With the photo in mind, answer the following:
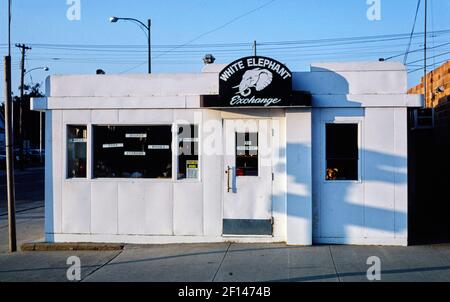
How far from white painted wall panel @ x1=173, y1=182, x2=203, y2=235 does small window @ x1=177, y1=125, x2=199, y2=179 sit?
0.23 metres

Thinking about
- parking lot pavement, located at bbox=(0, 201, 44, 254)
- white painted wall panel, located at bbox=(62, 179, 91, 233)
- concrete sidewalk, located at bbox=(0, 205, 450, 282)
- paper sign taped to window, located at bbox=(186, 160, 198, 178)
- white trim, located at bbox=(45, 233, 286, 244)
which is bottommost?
parking lot pavement, located at bbox=(0, 201, 44, 254)

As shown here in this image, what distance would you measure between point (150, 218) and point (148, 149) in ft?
4.33

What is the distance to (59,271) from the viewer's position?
27.8 feet

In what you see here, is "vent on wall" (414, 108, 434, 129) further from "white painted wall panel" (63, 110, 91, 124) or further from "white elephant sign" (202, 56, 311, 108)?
"white painted wall panel" (63, 110, 91, 124)

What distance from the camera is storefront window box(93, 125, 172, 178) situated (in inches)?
406

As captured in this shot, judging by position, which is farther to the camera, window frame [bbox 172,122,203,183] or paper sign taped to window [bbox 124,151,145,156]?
paper sign taped to window [bbox 124,151,145,156]

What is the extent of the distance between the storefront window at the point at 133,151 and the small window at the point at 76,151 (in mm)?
251

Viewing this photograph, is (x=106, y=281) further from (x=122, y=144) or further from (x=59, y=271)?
(x=122, y=144)

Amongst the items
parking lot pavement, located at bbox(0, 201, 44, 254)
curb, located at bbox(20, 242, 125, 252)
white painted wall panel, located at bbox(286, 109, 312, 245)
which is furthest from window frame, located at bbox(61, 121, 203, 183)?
parking lot pavement, located at bbox(0, 201, 44, 254)

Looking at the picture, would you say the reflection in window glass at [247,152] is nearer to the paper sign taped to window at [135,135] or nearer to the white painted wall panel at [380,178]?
the paper sign taped to window at [135,135]

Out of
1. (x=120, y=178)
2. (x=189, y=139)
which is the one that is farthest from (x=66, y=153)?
(x=189, y=139)

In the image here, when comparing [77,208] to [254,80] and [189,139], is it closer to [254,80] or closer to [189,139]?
[189,139]

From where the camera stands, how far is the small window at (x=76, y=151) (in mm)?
10547
